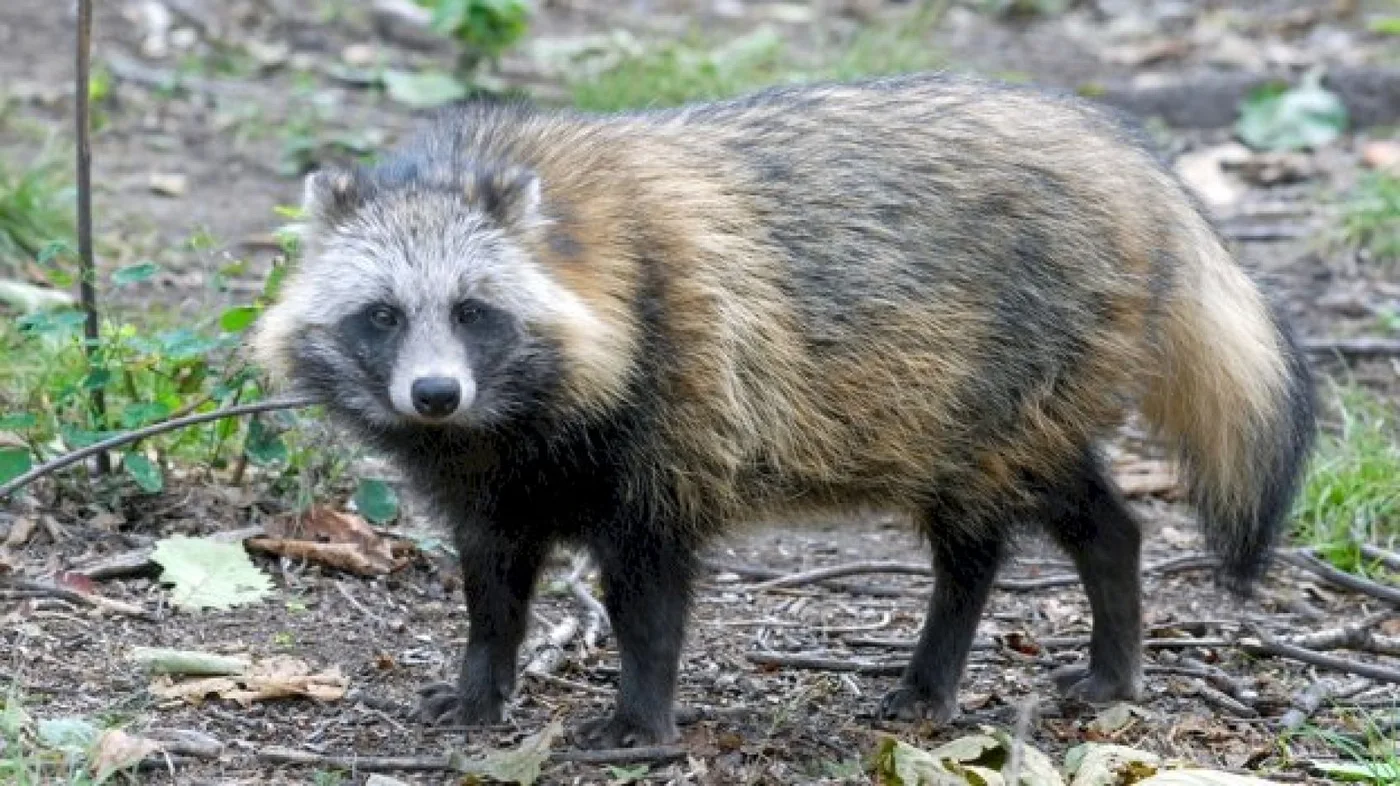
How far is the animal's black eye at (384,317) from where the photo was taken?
541 centimetres

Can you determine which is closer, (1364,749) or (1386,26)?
(1364,749)

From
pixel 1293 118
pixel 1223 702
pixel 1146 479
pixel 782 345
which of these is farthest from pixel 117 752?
pixel 1293 118

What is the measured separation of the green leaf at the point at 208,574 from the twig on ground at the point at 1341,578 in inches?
131

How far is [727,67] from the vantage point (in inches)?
469

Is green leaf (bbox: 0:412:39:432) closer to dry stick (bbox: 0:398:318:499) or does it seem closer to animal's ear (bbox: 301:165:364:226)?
dry stick (bbox: 0:398:318:499)

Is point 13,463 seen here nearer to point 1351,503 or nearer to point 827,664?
point 827,664

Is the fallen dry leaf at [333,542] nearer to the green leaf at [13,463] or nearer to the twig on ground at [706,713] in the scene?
the green leaf at [13,463]

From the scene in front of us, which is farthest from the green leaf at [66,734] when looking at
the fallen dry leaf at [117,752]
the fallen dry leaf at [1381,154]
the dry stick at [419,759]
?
the fallen dry leaf at [1381,154]

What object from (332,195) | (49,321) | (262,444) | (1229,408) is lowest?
(262,444)

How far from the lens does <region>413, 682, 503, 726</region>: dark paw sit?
5965 mm

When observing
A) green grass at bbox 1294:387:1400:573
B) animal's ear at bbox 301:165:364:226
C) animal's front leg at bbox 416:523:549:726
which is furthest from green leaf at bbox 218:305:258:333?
green grass at bbox 1294:387:1400:573

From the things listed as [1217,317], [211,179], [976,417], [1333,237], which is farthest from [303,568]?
[1333,237]

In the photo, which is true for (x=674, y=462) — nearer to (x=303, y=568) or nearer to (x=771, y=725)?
(x=771, y=725)

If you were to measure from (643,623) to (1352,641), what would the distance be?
229cm
